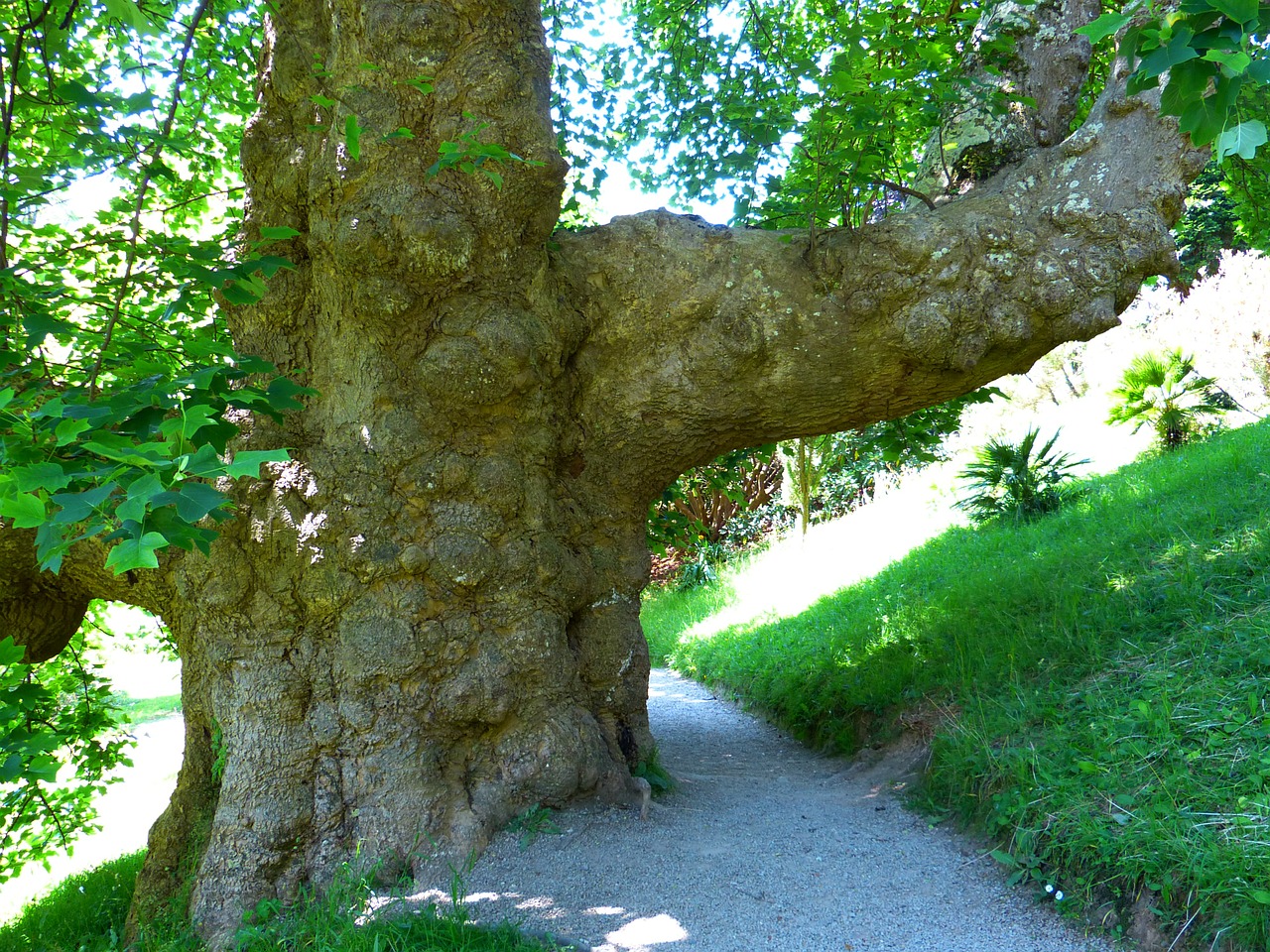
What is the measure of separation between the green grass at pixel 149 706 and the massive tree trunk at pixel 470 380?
13.4m

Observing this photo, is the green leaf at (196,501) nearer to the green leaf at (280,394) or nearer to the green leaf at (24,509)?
the green leaf at (24,509)

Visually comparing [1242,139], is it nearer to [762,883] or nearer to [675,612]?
[762,883]

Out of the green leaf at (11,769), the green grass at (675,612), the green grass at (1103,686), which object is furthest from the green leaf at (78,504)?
the green grass at (675,612)

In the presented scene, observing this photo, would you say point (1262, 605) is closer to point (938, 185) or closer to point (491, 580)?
point (938, 185)

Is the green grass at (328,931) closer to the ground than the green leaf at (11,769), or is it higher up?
closer to the ground

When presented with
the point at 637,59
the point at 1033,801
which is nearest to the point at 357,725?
the point at 1033,801

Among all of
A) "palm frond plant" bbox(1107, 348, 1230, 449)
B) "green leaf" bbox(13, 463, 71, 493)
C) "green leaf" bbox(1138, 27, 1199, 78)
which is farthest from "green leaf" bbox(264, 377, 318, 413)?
"palm frond plant" bbox(1107, 348, 1230, 449)

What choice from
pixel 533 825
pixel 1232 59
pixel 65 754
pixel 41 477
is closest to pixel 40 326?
pixel 41 477

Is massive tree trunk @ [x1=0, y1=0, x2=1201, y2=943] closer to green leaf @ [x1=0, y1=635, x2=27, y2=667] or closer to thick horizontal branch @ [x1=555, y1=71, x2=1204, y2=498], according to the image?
thick horizontal branch @ [x1=555, y1=71, x2=1204, y2=498]

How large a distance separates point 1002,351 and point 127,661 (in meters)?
26.9

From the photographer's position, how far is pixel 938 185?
5297 mm

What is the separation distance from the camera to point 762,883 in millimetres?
3625

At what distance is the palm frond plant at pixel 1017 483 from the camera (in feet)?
29.0

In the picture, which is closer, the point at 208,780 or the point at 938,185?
the point at 208,780
